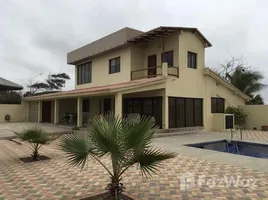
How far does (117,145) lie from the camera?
412cm

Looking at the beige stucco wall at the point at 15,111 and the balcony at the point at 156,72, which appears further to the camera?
the beige stucco wall at the point at 15,111

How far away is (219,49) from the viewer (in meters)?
33.8

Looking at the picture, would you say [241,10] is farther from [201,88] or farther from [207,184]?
[207,184]

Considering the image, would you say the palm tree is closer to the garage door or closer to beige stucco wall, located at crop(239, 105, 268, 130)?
beige stucco wall, located at crop(239, 105, 268, 130)

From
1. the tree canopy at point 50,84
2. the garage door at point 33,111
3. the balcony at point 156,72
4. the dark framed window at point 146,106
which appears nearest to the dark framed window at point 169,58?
the balcony at point 156,72

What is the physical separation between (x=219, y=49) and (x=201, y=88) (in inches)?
677

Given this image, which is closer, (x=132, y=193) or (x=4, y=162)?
(x=132, y=193)

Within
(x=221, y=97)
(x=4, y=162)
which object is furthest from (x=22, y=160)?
(x=221, y=97)

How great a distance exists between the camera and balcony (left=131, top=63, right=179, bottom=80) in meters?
16.6

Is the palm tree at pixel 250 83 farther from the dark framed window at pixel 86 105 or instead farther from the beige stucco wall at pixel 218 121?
the dark framed window at pixel 86 105

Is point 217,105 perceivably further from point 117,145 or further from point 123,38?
point 117,145

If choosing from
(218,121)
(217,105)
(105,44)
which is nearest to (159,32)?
(105,44)

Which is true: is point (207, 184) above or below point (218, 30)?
below

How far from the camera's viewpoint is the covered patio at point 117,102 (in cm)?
1475
